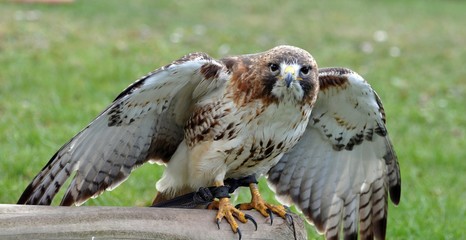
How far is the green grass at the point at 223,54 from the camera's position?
6129 millimetres

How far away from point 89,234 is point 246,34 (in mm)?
10082

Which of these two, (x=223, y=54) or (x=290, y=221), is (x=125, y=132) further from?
(x=223, y=54)

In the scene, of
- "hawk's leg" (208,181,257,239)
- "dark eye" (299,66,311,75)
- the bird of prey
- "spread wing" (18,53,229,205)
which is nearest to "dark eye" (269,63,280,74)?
the bird of prey

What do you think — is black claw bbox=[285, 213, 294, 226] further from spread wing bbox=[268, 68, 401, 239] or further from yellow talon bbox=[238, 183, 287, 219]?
spread wing bbox=[268, 68, 401, 239]

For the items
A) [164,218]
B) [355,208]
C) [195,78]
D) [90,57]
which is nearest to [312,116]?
[355,208]

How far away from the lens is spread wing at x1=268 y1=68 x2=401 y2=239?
15.4 feet

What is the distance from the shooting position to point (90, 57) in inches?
384

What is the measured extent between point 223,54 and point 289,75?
7.33 metres

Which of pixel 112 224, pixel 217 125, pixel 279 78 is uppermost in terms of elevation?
pixel 279 78

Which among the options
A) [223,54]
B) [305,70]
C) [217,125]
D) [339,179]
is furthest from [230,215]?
[223,54]

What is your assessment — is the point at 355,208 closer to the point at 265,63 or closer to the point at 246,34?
the point at 265,63

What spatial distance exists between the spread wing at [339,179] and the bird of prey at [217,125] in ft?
0.06

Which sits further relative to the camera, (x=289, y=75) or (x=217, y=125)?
(x=217, y=125)

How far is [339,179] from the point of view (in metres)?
4.76
